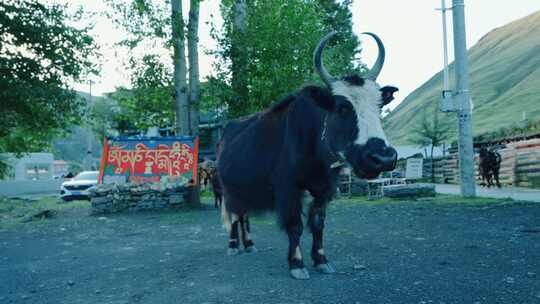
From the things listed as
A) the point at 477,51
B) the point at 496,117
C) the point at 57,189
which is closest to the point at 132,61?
the point at 57,189

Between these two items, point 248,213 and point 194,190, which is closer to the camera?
point 248,213

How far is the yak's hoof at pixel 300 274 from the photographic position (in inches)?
189

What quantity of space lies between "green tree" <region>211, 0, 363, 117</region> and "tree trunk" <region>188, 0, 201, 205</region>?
0.81m

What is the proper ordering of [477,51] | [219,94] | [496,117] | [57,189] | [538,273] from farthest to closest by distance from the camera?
[477,51]
[496,117]
[57,189]
[219,94]
[538,273]

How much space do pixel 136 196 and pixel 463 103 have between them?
32.6 ft

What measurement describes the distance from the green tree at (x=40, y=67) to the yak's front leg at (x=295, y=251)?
12.9m

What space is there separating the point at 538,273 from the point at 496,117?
9980 centimetres

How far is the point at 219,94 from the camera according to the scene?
14.5 meters

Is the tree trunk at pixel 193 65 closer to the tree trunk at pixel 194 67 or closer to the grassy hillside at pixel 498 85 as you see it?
the tree trunk at pixel 194 67

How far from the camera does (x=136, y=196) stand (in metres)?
13.8

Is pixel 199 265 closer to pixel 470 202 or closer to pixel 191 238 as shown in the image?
pixel 191 238

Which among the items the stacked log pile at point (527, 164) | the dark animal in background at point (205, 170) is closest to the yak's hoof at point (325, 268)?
the dark animal in background at point (205, 170)

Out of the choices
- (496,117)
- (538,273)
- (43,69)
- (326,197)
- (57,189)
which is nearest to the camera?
(538,273)

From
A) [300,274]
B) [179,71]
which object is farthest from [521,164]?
[300,274]
